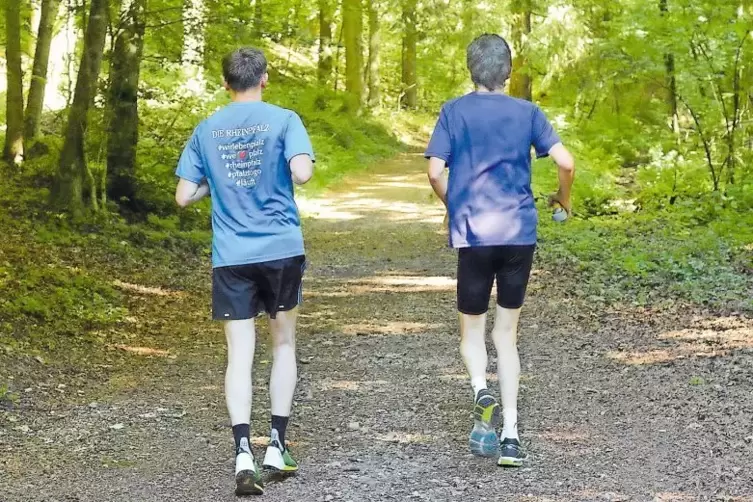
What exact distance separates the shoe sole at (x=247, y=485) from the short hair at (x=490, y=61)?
2215mm

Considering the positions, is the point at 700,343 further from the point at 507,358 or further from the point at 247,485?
the point at 247,485

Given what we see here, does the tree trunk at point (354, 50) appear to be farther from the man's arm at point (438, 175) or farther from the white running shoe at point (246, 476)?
the white running shoe at point (246, 476)

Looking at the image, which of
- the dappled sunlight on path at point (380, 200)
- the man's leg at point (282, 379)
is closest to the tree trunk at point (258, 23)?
the dappled sunlight on path at point (380, 200)

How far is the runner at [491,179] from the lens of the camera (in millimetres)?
4543

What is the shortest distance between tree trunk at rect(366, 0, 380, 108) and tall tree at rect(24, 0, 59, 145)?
1382 centimetres

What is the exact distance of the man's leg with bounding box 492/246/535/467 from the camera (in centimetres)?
465

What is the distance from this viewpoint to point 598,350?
7.22 meters

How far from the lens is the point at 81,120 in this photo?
11.3 m

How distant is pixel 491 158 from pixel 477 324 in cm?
92

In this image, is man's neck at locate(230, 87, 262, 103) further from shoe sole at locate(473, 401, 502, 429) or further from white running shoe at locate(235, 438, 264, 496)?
shoe sole at locate(473, 401, 502, 429)

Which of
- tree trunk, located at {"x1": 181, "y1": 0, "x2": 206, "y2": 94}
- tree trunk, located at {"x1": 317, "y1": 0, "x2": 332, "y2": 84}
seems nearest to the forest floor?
tree trunk, located at {"x1": 181, "y1": 0, "x2": 206, "y2": 94}

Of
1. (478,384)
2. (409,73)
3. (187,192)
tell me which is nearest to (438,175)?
(478,384)

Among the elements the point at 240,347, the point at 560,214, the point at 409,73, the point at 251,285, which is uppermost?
the point at 409,73

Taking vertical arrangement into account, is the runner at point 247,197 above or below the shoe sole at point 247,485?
above
